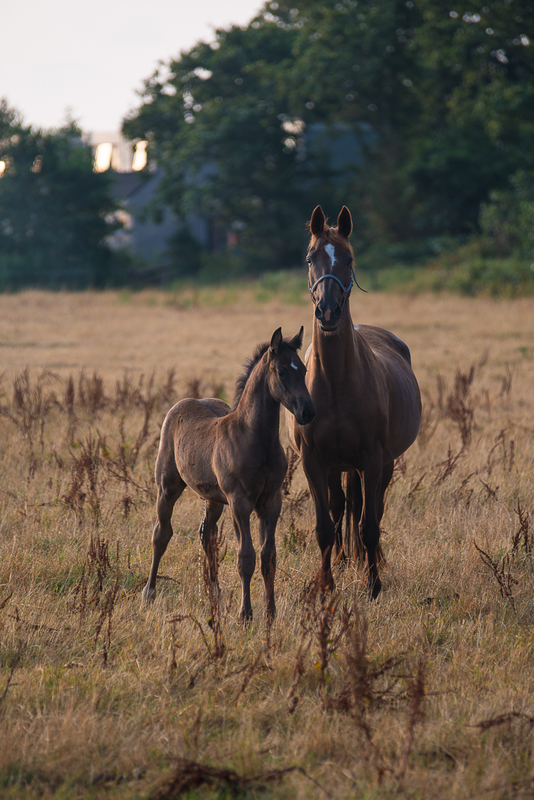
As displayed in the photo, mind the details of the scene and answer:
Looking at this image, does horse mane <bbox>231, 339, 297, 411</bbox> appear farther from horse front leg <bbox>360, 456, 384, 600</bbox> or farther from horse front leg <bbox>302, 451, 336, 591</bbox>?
horse front leg <bbox>360, 456, 384, 600</bbox>

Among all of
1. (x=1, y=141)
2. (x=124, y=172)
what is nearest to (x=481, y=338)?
(x=1, y=141)

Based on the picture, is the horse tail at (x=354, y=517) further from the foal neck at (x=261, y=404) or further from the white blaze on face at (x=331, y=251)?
the white blaze on face at (x=331, y=251)

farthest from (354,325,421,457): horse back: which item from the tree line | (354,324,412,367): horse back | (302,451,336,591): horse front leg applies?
the tree line

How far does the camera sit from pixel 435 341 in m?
16.3

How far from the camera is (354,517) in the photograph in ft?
17.0

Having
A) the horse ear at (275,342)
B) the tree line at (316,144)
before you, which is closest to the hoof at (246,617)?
the horse ear at (275,342)

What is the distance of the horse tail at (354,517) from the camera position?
5118 millimetres

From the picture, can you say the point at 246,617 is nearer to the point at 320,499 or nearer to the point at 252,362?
the point at 320,499

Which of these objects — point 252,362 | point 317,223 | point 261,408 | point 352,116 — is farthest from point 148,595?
point 352,116

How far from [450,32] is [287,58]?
973 cm

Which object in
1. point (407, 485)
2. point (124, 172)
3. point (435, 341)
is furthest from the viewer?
point (124, 172)

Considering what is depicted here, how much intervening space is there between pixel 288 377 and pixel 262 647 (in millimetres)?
1365

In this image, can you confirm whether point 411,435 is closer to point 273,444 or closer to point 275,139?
point 273,444

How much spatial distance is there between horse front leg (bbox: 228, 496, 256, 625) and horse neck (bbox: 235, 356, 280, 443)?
0.38 m
